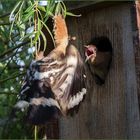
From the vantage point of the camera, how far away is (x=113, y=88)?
2164 millimetres

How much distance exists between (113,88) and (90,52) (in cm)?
16

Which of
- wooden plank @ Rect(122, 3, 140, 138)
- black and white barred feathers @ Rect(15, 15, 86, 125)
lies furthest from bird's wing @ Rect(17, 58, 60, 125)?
wooden plank @ Rect(122, 3, 140, 138)

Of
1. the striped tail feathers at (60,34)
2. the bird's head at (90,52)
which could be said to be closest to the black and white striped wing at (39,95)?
the striped tail feathers at (60,34)

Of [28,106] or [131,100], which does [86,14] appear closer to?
[131,100]

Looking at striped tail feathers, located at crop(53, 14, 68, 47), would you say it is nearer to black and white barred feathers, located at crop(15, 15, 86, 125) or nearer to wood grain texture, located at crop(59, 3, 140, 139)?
black and white barred feathers, located at crop(15, 15, 86, 125)

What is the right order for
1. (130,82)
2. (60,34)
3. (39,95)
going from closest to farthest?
(39,95) → (60,34) → (130,82)

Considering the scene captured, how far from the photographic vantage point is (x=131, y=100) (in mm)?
2080

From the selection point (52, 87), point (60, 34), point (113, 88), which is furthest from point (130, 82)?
point (52, 87)

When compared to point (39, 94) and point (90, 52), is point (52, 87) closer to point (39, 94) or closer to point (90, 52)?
point (39, 94)

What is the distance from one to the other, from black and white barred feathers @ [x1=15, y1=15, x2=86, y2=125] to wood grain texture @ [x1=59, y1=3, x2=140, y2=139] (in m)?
0.69

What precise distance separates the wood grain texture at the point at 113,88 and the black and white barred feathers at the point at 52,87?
0.69m

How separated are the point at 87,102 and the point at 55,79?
97cm

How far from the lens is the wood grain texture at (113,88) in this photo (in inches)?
82.2

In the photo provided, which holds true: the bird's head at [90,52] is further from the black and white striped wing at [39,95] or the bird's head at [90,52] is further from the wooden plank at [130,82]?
the black and white striped wing at [39,95]
